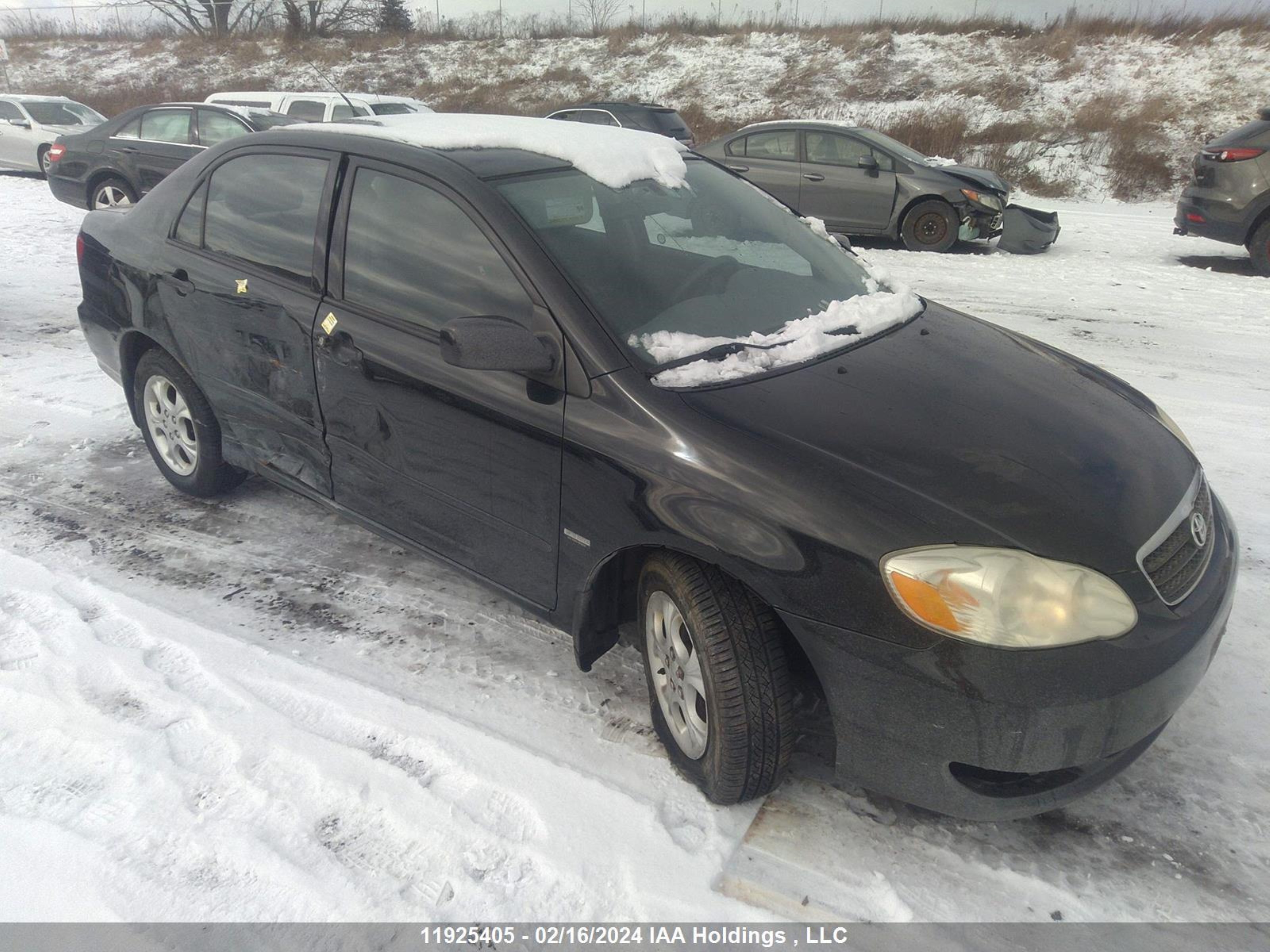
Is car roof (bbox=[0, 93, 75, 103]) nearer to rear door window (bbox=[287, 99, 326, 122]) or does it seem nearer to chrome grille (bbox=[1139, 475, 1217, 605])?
rear door window (bbox=[287, 99, 326, 122])

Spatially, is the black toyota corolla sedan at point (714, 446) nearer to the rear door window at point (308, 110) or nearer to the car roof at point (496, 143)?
the car roof at point (496, 143)

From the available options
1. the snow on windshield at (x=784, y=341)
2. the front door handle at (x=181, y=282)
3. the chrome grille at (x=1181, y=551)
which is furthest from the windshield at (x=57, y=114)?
the chrome grille at (x=1181, y=551)

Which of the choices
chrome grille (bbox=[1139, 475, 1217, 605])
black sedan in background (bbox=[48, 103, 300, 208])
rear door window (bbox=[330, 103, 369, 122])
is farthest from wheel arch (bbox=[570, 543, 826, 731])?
rear door window (bbox=[330, 103, 369, 122])

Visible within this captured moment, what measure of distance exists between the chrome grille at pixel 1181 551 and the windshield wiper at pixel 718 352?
115cm

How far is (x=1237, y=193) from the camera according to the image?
29.7 feet

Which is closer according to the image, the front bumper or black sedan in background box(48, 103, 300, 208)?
the front bumper

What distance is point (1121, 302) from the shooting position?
310 inches

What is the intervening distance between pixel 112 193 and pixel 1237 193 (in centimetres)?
1266

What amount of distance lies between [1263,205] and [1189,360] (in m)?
4.12

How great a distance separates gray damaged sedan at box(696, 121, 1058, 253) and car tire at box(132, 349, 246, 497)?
7131 millimetres

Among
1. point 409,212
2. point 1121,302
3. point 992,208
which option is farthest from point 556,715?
point 992,208

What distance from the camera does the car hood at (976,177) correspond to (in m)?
10.2

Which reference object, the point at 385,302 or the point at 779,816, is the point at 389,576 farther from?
the point at 779,816

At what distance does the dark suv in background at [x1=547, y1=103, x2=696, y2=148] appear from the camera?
15.1m
